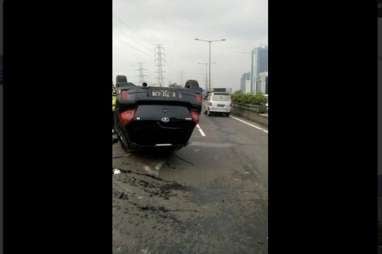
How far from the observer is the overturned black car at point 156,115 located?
23.7 feet

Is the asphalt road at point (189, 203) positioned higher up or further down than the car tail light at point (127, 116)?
further down

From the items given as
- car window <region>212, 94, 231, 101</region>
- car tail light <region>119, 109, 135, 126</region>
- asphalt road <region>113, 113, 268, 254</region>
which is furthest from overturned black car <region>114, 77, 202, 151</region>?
car window <region>212, 94, 231, 101</region>

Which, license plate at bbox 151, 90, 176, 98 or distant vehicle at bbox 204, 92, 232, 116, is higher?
distant vehicle at bbox 204, 92, 232, 116

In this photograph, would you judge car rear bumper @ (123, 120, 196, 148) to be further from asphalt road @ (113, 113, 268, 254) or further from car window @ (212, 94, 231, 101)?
car window @ (212, 94, 231, 101)

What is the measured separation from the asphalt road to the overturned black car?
2.19 ft

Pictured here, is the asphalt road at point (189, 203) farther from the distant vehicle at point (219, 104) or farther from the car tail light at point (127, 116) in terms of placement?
the distant vehicle at point (219, 104)

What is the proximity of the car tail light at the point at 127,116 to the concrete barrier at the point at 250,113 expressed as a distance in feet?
40.4

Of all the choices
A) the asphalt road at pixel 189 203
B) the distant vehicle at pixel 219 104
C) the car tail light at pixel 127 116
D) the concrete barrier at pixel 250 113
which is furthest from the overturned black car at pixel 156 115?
the distant vehicle at pixel 219 104

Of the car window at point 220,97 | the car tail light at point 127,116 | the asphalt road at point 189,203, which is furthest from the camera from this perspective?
the car window at point 220,97

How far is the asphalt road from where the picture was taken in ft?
12.6
